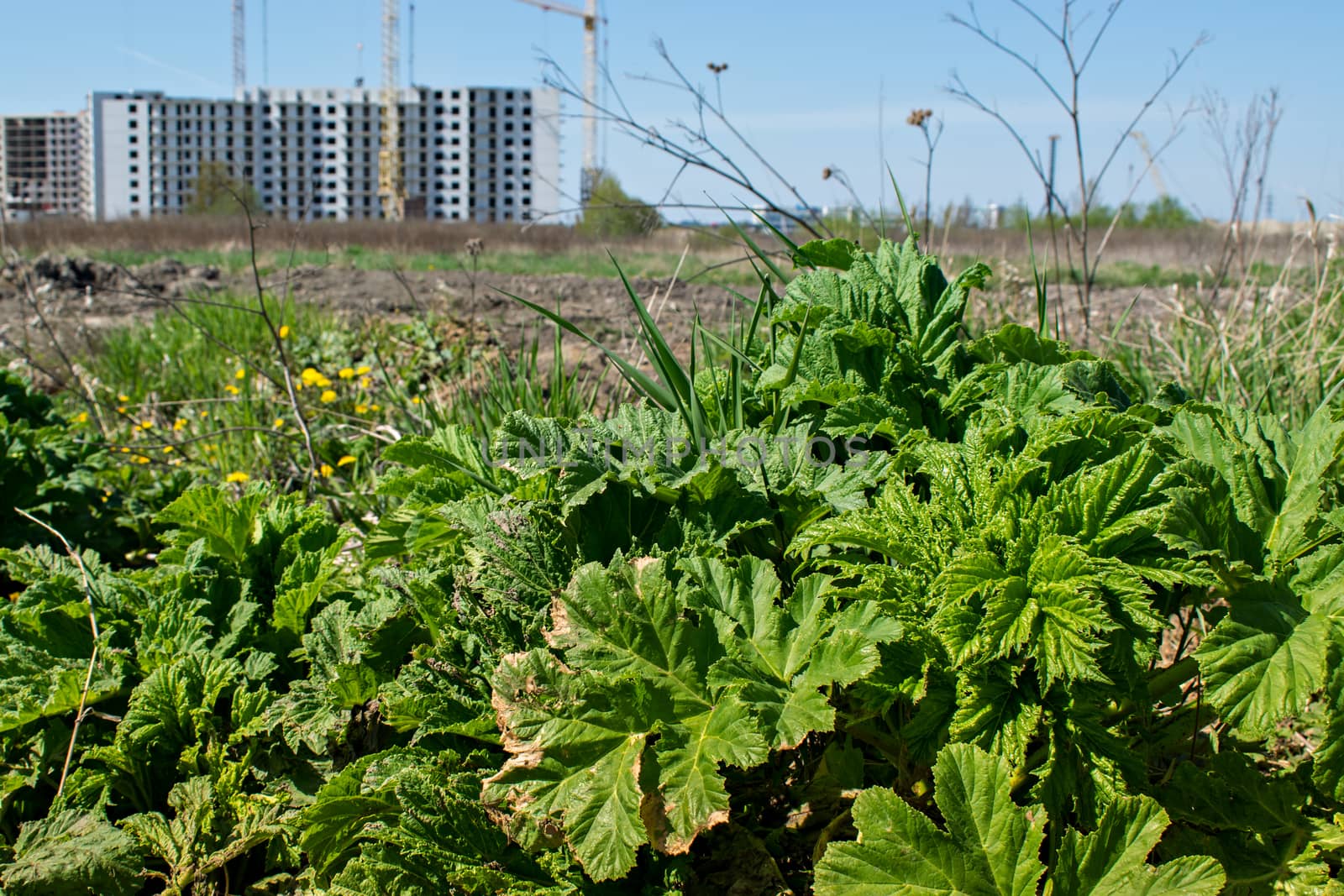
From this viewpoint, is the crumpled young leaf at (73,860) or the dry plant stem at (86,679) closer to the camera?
the crumpled young leaf at (73,860)

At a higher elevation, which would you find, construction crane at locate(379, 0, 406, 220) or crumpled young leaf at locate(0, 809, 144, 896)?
construction crane at locate(379, 0, 406, 220)

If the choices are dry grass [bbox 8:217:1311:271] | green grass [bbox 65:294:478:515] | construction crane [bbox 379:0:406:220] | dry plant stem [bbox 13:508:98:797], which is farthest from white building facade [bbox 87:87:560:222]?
dry plant stem [bbox 13:508:98:797]

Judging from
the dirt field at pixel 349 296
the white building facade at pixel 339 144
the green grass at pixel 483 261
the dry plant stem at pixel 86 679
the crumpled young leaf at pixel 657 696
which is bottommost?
the dry plant stem at pixel 86 679

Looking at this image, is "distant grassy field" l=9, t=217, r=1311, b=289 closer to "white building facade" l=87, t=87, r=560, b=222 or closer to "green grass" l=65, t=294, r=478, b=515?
"green grass" l=65, t=294, r=478, b=515

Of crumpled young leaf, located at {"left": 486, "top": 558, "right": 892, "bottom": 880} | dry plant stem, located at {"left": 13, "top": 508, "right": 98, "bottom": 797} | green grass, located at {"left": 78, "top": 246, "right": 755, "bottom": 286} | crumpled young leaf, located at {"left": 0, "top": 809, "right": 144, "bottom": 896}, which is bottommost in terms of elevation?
crumpled young leaf, located at {"left": 0, "top": 809, "right": 144, "bottom": 896}

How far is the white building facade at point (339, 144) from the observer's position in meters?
82.5

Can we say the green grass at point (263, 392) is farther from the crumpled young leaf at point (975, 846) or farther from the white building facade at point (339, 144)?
the white building facade at point (339, 144)

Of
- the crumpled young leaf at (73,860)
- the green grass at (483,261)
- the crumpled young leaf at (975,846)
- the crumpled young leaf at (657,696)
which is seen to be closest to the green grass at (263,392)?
the crumpled young leaf at (73,860)

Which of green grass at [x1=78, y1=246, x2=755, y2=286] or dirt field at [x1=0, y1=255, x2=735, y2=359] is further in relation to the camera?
green grass at [x1=78, y1=246, x2=755, y2=286]

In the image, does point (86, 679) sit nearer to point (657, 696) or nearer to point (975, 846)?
point (657, 696)

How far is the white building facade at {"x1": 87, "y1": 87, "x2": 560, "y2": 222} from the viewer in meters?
82.5

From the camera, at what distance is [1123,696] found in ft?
4.25

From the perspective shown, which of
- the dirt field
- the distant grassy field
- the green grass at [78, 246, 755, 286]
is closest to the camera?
the dirt field

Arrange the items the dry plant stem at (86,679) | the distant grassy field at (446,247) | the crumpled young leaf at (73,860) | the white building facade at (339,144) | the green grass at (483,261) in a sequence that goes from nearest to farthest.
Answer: the crumpled young leaf at (73,860), the dry plant stem at (86,679), the green grass at (483,261), the distant grassy field at (446,247), the white building facade at (339,144)
